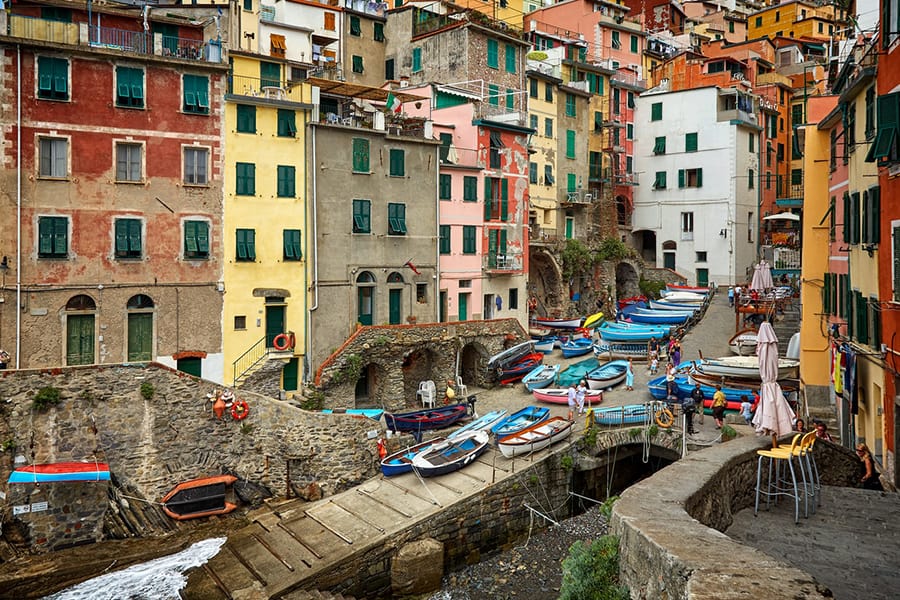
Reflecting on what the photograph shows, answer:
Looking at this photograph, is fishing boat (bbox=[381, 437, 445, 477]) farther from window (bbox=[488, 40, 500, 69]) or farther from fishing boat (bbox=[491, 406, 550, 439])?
window (bbox=[488, 40, 500, 69])

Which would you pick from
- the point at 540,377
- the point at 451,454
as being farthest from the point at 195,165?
the point at 540,377

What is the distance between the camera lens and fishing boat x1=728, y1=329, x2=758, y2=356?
3916 cm

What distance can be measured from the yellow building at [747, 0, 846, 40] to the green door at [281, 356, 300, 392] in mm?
74272

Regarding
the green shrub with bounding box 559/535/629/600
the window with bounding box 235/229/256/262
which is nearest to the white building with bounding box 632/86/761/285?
the window with bounding box 235/229/256/262

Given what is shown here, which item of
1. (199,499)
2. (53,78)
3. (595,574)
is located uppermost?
(53,78)

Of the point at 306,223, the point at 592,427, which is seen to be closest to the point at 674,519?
the point at 592,427

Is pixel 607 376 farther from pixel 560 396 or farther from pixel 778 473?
pixel 778 473

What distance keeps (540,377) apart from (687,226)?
30141 millimetres

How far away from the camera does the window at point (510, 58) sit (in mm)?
52500

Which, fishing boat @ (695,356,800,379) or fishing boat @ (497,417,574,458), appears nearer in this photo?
fishing boat @ (497,417,574,458)

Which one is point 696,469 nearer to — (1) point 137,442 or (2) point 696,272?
(1) point 137,442

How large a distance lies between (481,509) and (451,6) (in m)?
44.9

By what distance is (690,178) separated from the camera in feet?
204

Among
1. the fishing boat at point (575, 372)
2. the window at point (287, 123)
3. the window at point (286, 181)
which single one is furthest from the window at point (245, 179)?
the fishing boat at point (575, 372)
